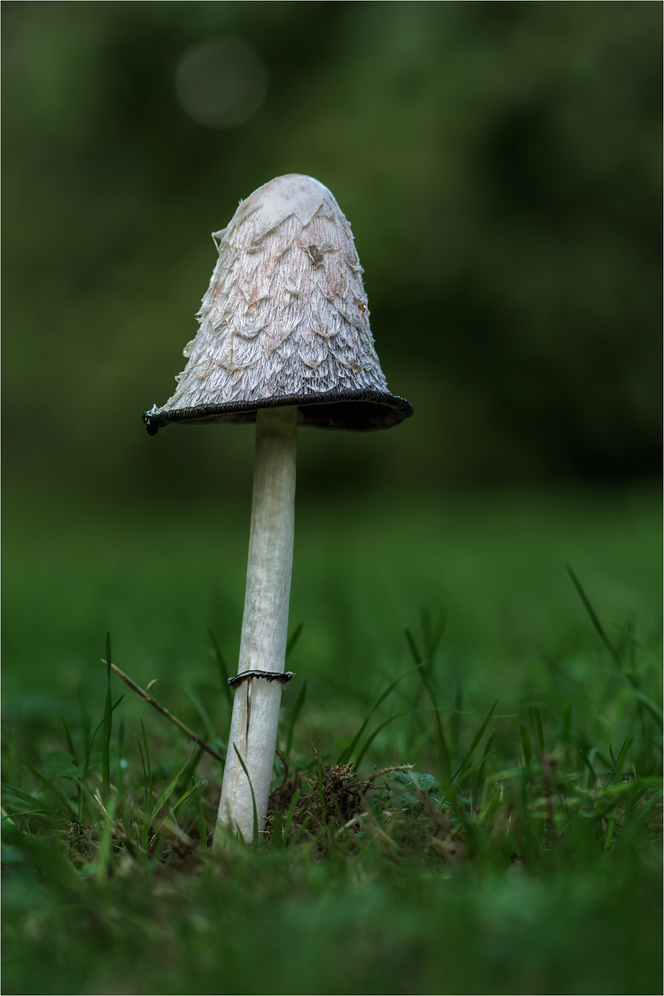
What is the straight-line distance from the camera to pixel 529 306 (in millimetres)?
15180

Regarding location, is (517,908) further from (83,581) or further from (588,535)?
(588,535)

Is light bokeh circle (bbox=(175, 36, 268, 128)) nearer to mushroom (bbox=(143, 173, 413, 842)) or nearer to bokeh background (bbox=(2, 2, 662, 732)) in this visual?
bokeh background (bbox=(2, 2, 662, 732))

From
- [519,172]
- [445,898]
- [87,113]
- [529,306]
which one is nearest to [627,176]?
[519,172]

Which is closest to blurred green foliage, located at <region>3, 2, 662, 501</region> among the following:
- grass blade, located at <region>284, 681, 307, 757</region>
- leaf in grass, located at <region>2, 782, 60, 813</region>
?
grass blade, located at <region>284, 681, 307, 757</region>

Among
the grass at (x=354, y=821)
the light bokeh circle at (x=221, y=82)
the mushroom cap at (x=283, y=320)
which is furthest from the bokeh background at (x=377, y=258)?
the mushroom cap at (x=283, y=320)

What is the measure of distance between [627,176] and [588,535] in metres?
8.80

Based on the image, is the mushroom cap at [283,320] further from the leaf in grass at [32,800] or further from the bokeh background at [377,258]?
the bokeh background at [377,258]

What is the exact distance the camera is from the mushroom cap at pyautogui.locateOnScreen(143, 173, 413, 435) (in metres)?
1.96

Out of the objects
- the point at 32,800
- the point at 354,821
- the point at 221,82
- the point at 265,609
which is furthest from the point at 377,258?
the point at 354,821

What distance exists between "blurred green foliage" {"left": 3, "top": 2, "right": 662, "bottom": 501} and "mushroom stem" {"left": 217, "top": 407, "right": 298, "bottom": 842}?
13.4m

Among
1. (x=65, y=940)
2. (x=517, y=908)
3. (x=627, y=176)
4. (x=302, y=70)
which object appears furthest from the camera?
(x=302, y=70)

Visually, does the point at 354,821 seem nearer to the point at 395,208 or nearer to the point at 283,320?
the point at 283,320

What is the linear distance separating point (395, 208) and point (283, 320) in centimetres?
1423

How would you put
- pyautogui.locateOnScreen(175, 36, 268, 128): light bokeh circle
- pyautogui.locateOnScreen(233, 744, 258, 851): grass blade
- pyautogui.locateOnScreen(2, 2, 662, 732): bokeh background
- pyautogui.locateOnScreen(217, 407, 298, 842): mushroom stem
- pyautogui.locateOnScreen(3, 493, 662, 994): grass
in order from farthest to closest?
pyautogui.locateOnScreen(175, 36, 268, 128): light bokeh circle < pyautogui.locateOnScreen(2, 2, 662, 732): bokeh background < pyautogui.locateOnScreen(217, 407, 298, 842): mushroom stem < pyautogui.locateOnScreen(233, 744, 258, 851): grass blade < pyautogui.locateOnScreen(3, 493, 662, 994): grass
